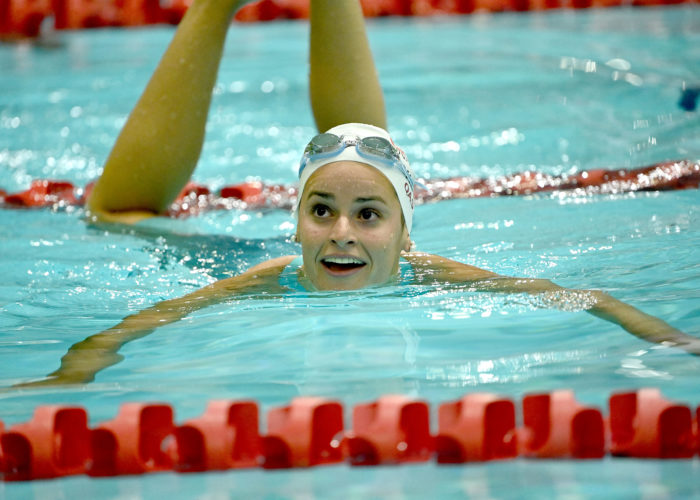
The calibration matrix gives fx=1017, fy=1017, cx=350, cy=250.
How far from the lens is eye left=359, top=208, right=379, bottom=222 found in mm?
3361

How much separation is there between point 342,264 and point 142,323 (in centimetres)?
68

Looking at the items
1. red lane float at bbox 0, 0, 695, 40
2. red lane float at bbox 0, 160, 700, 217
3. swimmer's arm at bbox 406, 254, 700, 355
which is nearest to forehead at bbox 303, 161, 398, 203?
swimmer's arm at bbox 406, 254, 700, 355

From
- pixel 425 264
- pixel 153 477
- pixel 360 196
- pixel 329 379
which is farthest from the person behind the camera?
pixel 425 264

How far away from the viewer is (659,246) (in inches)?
160

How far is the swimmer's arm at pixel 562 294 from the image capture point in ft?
9.53

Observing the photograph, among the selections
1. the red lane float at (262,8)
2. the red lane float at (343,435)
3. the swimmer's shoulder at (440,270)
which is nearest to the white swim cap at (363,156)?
the swimmer's shoulder at (440,270)

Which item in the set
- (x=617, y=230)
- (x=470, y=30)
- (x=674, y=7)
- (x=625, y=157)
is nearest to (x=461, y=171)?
(x=625, y=157)

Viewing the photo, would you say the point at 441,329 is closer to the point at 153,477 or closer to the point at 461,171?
the point at 153,477

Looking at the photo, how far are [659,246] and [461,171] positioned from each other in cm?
202

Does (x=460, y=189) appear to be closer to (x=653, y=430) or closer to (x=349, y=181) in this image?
(x=349, y=181)

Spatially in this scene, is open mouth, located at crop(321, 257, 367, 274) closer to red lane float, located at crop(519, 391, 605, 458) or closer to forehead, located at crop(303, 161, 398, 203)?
forehead, located at crop(303, 161, 398, 203)

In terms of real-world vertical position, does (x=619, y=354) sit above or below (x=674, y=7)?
below

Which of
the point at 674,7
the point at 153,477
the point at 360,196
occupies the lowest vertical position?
the point at 153,477

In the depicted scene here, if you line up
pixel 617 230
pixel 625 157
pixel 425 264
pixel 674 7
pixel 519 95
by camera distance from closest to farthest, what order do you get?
1. pixel 425 264
2. pixel 617 230
3. pixel 625 157
4. pixel 519 95
5. pixel 674 7
